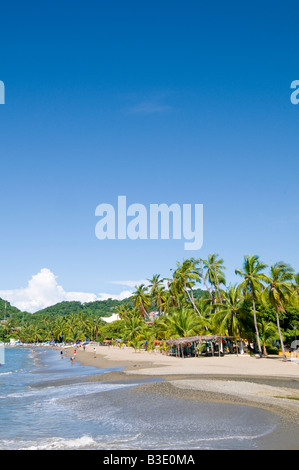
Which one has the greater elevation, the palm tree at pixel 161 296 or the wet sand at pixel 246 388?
the palm tree at pixel 161 296

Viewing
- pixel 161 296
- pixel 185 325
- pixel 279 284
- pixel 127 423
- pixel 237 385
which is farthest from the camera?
pixel 161 296

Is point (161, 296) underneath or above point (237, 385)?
above

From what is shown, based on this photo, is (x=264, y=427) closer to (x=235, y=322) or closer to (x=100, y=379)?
(x=100, y=379)

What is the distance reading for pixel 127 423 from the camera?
51.8ft

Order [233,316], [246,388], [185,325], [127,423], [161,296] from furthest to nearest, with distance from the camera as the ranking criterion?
[161,296], [185,325], [233,316], [246,388], [127,423]

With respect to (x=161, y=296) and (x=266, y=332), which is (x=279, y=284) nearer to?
(x=266, y=332)

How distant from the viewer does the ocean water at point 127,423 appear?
499 inches

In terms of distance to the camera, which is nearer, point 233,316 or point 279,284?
point 279,284

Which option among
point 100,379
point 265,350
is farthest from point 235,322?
point 100,379

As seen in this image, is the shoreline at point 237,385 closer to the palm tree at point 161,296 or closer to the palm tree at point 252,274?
the palm tree at point 252,274

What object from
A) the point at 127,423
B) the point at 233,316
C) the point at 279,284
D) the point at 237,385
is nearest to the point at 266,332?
the point at 233,316

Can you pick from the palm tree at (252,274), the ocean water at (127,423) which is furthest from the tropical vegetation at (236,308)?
the ocean water at (127,423)

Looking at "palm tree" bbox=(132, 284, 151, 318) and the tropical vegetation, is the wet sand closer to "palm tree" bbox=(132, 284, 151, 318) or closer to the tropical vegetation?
the tropical vegetation
